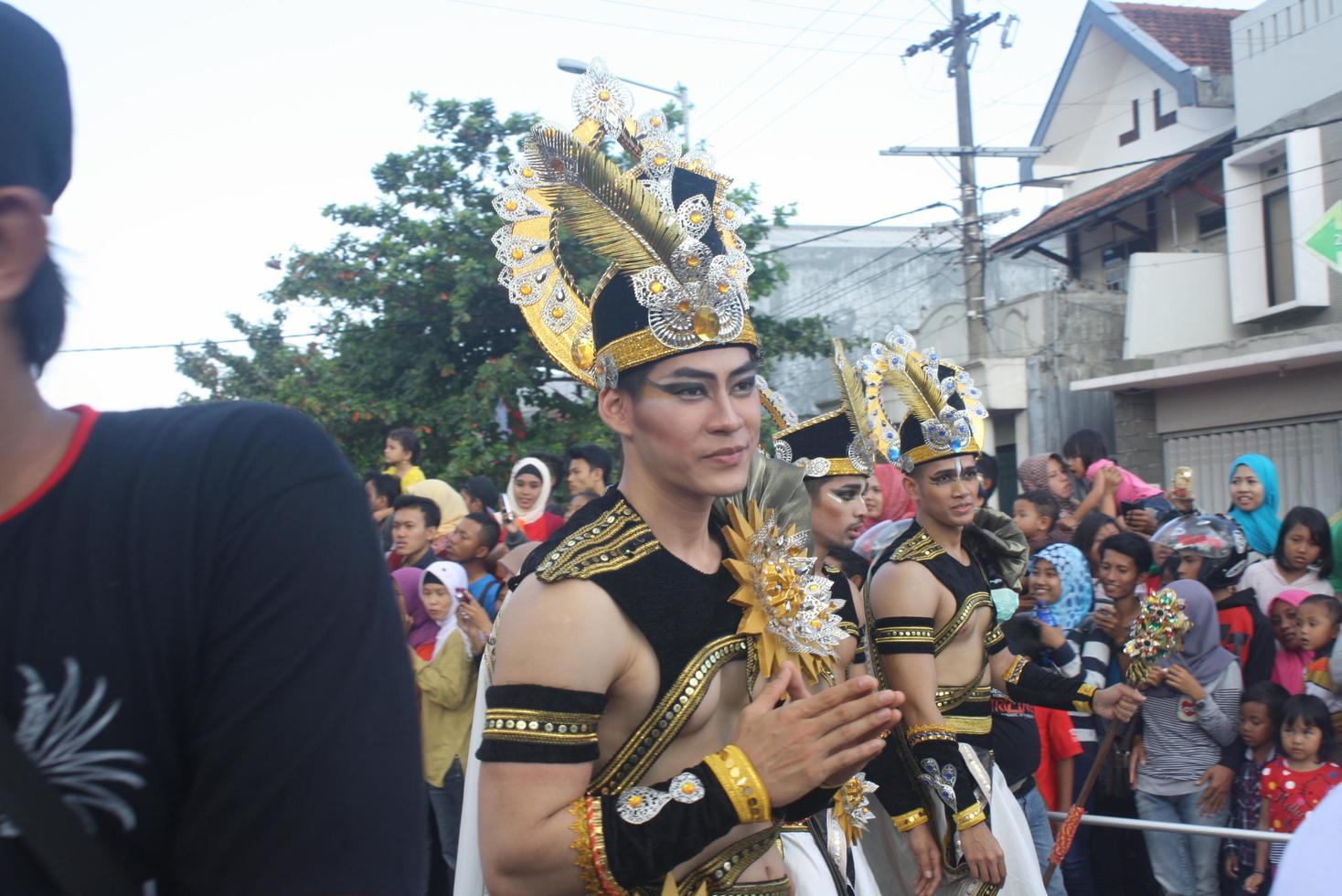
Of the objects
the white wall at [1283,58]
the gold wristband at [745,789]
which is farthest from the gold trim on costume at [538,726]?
the white wall at [1283,58]

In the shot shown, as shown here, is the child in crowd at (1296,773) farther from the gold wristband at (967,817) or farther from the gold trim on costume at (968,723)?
the gold wristband at (967,817)

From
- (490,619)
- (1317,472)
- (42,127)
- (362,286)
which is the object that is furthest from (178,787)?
(362,286)

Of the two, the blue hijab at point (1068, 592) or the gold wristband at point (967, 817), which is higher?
the blue hijab at point (1068, 592)

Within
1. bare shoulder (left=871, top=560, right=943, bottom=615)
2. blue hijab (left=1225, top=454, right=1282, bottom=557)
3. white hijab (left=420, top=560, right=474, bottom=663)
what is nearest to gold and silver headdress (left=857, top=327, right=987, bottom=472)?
bare shoulder (left=871, top=560, right=943, bottom=615)

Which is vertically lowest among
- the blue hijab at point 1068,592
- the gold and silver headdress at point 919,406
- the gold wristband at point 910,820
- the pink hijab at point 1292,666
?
the gold wristband at point 910,820

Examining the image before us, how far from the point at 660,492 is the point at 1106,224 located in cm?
1796

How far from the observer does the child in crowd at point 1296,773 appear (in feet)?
16.9

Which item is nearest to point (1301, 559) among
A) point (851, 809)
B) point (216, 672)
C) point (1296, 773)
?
point (1296, 773)

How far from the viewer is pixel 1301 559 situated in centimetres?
625

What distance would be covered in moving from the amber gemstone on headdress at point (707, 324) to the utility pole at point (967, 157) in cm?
1584

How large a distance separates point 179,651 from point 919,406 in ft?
13.1

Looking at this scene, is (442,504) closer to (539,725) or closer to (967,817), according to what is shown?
(967,817)

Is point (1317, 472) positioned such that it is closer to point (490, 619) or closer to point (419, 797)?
point (490, 619)

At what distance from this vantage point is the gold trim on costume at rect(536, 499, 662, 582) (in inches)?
97.8
